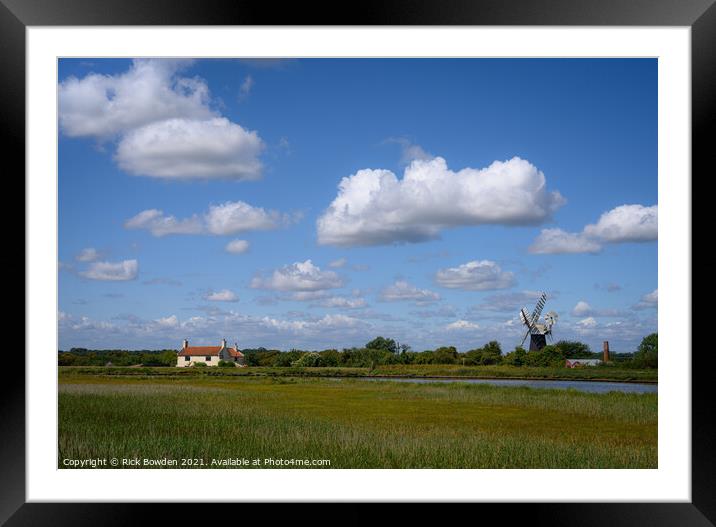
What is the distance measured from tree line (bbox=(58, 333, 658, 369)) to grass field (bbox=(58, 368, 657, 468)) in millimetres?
260

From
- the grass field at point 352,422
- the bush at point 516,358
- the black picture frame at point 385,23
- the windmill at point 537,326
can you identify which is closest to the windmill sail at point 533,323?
the windmill at point 537,326

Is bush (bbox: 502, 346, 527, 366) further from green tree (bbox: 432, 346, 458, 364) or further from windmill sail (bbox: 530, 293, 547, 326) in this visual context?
windmill sail (bbox: 530, 293, 547, 326)

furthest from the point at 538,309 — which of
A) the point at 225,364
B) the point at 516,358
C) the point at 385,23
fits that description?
the point at 385,23

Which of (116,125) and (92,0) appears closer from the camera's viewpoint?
(92,0)

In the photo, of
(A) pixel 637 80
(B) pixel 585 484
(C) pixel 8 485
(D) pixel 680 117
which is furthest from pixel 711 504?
(A) pixel 637 80

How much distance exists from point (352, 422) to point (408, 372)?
1.65 metres

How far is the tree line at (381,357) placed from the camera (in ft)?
22.9

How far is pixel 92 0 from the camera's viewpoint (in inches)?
112

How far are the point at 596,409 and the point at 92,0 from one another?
6536mm

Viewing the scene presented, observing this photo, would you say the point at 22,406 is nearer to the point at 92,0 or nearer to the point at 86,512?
the point at 86,512

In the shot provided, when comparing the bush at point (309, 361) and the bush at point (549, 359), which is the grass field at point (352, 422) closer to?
the bush at point (309, 361)

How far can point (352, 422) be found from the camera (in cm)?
612

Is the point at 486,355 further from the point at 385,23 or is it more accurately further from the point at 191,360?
the point at 385,23

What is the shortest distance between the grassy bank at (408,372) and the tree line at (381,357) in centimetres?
7
